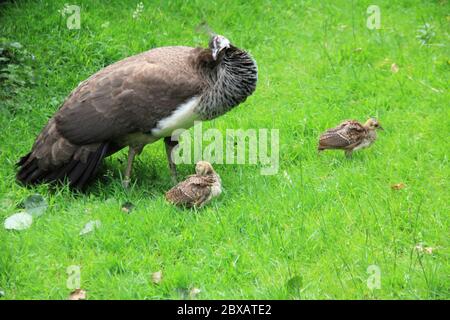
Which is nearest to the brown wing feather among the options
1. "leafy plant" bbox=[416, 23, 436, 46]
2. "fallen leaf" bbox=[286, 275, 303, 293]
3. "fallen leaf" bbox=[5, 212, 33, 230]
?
"fallen leaf" bbox=[5, 212, 33, 230]

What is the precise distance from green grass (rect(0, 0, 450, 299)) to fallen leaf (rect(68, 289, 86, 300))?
0.05m

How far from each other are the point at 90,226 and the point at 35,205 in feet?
2.38

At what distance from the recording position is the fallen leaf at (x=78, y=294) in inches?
187

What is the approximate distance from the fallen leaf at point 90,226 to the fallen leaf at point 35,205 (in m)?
0.55

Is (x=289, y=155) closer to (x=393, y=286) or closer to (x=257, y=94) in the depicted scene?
(x=257, y=94)

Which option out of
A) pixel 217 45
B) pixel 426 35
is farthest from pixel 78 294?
pixel 426 35

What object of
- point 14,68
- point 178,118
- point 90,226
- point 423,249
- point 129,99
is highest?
point 14,68

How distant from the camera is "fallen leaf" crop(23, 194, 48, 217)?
585 centimetres

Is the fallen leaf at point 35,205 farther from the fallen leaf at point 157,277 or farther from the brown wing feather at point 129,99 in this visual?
the fallen leaf at point 157,277

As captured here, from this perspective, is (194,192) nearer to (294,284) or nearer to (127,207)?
(127,207)

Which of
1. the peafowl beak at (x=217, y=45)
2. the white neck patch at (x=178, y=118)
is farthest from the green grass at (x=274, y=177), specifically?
the peafowl beak at (x=217, y=45)

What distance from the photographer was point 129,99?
19.5 ft

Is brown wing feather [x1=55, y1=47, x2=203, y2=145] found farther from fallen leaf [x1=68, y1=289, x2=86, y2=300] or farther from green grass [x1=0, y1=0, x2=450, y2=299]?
fallen leaf [x1=68, y1=289, x2=86, y2=300]
